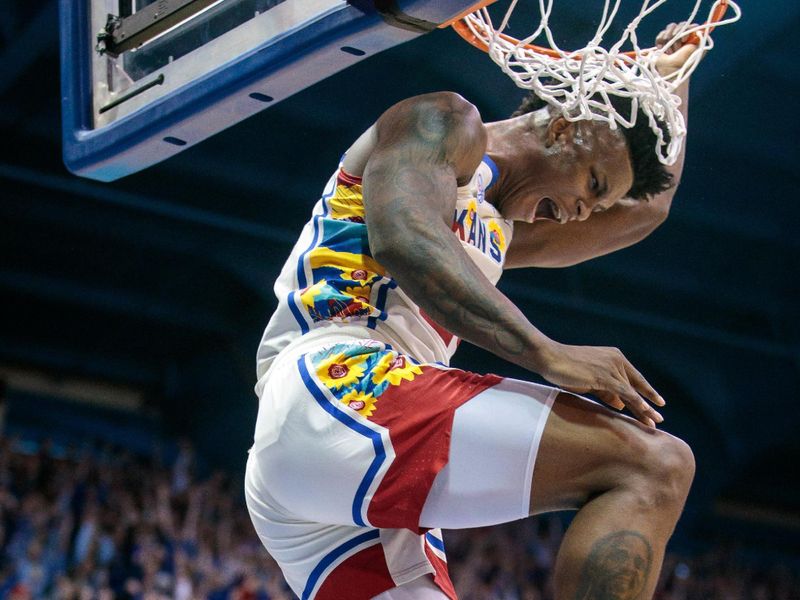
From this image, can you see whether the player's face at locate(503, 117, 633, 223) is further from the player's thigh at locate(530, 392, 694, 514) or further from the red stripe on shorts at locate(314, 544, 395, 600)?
the red stripe on shorts at locate(314, 544, 395, 600)

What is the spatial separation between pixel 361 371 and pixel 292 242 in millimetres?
8367

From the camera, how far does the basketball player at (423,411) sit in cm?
205

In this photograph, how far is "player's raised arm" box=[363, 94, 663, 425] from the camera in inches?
83.0

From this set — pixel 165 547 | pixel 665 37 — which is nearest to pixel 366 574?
pixel 665 37

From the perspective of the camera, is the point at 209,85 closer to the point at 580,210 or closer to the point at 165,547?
the point at 580,210

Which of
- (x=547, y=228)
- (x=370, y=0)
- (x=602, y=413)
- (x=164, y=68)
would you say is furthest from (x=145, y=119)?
(x=602, y=413)

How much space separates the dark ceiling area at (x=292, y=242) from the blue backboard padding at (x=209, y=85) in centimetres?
522

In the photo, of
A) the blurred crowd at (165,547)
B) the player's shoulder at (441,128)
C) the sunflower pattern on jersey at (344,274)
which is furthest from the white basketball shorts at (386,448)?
the blurred crowd at (165,547)

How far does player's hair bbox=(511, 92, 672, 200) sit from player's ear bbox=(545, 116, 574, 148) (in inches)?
5.0

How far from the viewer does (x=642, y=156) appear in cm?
280

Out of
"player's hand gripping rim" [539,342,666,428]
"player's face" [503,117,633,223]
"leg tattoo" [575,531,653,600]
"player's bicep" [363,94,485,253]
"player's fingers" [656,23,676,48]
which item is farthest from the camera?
"player's fingers" [656,23,676,48]

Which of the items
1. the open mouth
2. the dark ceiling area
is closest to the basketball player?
the open mouth

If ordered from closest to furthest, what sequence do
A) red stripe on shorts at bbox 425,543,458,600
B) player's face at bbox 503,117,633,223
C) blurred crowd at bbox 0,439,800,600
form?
1. red stripe on shorts at bbox 425,543,458,600
2. player's face at bbox 503,117,633,223
3. blurred crowd at bbox 0,439,800,600

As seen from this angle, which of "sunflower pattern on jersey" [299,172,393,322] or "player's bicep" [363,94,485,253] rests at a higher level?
"player's bicep" [363,94,485,253]
